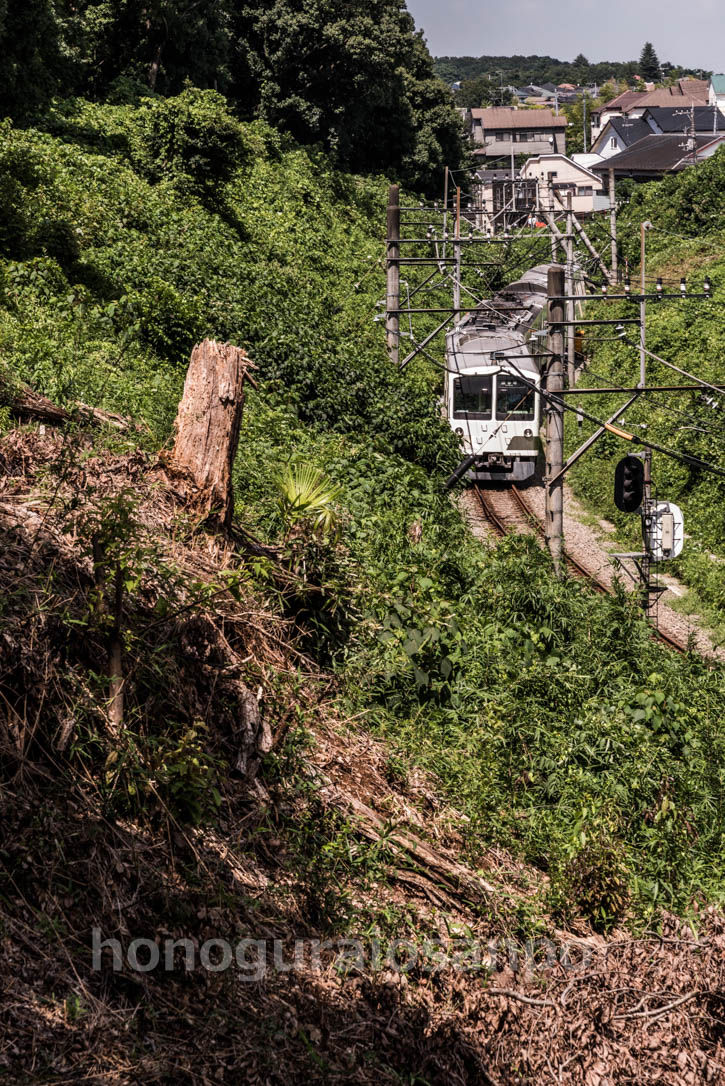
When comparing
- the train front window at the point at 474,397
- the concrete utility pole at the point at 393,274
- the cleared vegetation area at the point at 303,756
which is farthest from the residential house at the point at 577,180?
the cleared vegetation area at the point at 303,756

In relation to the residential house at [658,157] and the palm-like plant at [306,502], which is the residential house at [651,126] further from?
the palm-like plant at [306,502]

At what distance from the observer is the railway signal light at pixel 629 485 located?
16922mm

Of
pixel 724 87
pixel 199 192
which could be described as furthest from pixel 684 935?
pixel 724 87

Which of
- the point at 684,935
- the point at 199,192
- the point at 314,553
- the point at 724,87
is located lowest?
the point at 684,935

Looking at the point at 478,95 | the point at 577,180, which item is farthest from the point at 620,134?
the point at 478,95

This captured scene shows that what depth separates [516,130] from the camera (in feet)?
376

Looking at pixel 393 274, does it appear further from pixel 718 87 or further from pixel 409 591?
pixel 718 87

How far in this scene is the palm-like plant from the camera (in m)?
9.13

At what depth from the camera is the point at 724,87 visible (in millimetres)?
114750

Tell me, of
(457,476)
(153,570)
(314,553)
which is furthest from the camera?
(457,476)

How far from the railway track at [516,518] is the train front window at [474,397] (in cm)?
192

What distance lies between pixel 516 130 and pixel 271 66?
76896 millimetres

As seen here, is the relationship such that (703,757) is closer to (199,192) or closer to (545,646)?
(545,646)

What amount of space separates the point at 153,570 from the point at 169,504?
3.86 ft
